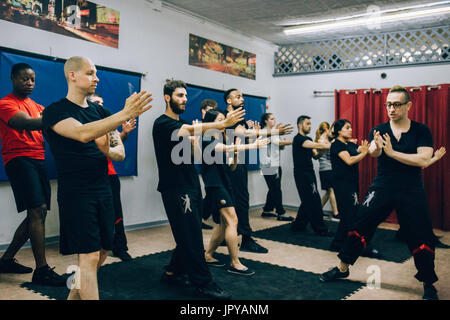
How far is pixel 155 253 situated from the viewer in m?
4.23

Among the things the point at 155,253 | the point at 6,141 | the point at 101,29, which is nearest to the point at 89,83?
the point at 6,141

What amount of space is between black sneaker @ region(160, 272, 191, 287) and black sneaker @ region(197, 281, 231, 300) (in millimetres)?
308

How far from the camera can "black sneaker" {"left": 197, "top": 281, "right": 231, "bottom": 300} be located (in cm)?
284

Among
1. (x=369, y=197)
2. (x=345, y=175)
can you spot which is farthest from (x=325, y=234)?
(x=369, y=197)

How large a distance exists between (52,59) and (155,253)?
2.43m

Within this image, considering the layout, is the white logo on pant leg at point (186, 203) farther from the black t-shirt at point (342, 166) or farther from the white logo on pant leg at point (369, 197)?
the black t-shirt at point (342, 166)

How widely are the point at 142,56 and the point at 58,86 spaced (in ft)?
4.51

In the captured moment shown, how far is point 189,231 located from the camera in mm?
2797

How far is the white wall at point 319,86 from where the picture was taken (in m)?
6.30

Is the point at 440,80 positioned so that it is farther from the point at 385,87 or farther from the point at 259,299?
the point at 259,299

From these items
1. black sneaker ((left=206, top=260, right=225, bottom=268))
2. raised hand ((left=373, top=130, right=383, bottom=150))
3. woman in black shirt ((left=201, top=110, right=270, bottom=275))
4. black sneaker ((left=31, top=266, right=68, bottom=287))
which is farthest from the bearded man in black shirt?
raised hand ((left=373, top=130, right=383, bottom=150))

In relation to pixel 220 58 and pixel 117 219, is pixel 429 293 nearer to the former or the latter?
pixel 117 219


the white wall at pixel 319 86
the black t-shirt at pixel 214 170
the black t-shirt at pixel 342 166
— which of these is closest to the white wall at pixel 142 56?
the white wall at pixel 319 86

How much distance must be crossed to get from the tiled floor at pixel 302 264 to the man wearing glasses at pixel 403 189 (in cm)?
32
